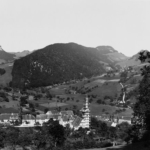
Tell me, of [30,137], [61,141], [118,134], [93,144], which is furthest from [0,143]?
[118,134]

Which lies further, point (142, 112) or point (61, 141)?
point (61, 141)

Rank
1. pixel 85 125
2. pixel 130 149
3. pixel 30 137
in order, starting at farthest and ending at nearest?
1. pixel 85 125
2. pixel 30 137
3. pixel 130 149

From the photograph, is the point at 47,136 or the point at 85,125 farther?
the point at 85,125

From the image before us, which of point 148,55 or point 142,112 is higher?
point 148,55

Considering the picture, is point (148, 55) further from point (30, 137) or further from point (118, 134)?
point (118, 134)

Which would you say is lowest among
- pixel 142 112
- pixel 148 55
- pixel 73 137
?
pixel 73 137

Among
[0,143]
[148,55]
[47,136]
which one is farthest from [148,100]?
[0,143]

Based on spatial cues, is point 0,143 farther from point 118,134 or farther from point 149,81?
point 149,81

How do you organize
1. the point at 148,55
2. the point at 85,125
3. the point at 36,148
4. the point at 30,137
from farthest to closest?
1. the point at 85,125
2. the point at 30,137
3. the point at 36,148
4. the point at 148,55

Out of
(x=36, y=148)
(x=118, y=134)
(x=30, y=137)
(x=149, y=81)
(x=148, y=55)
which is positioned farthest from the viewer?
(x=118, y=134)
